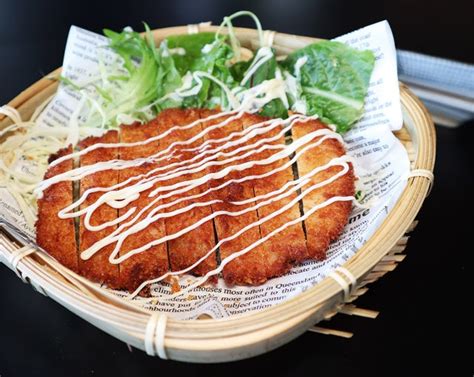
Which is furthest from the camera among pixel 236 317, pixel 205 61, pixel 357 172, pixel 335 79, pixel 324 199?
pixel 205 61

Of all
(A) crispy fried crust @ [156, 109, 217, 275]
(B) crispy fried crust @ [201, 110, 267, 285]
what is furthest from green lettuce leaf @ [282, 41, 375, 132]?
(A) crispy fried crust @ [156, 109, 217, 275]

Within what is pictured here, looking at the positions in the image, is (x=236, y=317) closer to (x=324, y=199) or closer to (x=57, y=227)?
(x=324, y=199)

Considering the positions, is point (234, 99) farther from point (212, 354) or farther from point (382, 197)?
point (212, 354)

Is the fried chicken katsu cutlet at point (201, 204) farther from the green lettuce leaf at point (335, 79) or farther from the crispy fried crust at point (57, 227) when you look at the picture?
the green lettuce leaf at point (335, 79)

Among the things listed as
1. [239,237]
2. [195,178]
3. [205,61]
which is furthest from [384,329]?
[205,61]

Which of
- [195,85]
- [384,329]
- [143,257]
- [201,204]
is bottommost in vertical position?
[384,329]

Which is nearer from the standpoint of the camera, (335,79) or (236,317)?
(236,317)

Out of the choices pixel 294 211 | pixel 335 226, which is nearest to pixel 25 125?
pixel 294 211
